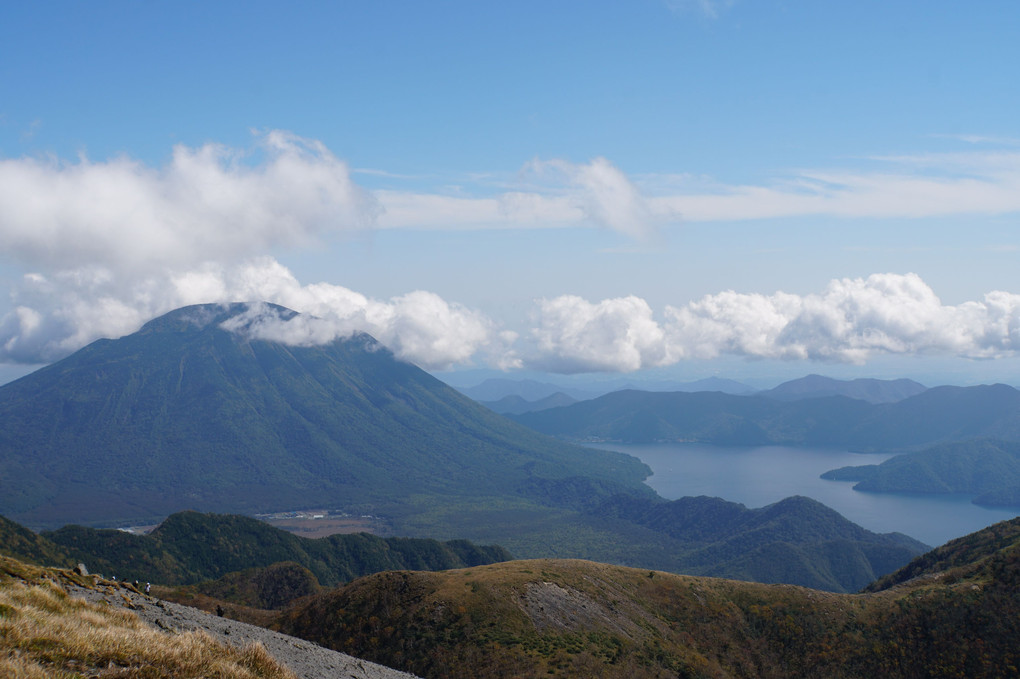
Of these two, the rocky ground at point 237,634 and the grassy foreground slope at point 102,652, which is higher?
the grassy foreground slope at point 102,652

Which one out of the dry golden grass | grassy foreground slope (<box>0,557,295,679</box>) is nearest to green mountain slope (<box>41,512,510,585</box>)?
grassy foreground slope (<box>0,557,295,679</box>)

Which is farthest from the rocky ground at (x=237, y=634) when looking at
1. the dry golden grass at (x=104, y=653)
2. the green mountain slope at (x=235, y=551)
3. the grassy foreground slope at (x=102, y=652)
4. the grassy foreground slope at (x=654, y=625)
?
the green mountain slope at (x=235, y=551)

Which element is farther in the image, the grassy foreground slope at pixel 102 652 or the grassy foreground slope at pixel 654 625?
the grassy foreground slope at pixel 654 625

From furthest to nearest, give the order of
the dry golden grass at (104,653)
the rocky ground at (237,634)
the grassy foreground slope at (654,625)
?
the grassy foreground slope at (654,625), the rocky ground at (237,634), the dry golden grass at (104,653)

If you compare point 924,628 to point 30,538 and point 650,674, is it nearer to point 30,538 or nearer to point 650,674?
point 650,674

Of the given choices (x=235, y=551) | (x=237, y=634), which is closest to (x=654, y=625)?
(x=237, y=634)

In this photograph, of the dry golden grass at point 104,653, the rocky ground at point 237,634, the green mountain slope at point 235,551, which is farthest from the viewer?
the green mountain slope at point 235,551

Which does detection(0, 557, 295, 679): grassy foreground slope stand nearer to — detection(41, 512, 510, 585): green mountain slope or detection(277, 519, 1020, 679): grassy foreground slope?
detection(277, 519, 1020, 679): grassy foreground slope

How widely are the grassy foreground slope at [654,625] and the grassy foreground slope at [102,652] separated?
34.1 meters

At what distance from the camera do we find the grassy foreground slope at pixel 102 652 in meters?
13.2

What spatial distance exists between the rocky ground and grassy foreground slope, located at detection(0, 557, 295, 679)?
23.9 ft

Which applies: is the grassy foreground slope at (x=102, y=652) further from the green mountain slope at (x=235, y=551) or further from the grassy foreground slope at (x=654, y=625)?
the green mountain slope at (x=235, y=551)

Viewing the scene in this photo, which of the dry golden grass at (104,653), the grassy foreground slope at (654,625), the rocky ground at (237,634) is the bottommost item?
the grassy foreground slope at (654,625)

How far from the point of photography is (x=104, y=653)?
46.5 ft
